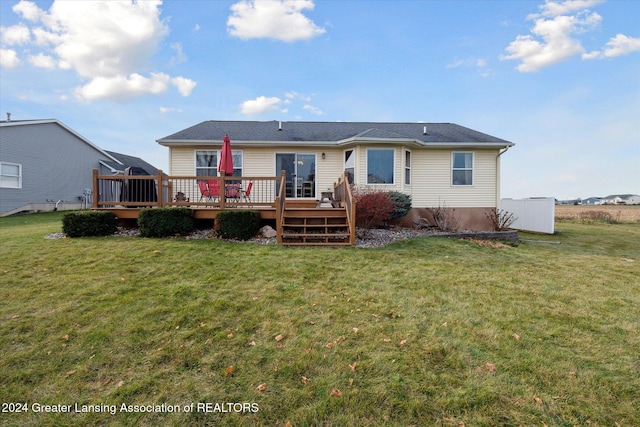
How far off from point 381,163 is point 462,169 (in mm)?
3765

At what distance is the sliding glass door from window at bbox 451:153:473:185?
601cm

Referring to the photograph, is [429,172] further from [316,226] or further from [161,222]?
[161,222]

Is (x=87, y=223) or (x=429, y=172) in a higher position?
(x=429, y=172)

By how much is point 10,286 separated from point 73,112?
767 inches

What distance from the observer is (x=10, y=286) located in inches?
172

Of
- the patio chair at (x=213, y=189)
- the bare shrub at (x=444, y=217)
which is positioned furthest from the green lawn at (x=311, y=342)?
the bare shrub at (x=444, y=217)

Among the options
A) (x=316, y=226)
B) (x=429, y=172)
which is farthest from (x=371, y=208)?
(x=429, y=172)

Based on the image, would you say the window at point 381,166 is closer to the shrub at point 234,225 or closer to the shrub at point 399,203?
the shrub at point 399,203

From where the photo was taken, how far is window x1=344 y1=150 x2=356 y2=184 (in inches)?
450

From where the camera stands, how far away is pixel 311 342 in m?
3.12

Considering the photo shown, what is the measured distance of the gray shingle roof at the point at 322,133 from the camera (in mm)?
11297

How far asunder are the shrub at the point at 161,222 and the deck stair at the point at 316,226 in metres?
2.73

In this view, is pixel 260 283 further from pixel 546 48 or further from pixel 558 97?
pixel 546 48

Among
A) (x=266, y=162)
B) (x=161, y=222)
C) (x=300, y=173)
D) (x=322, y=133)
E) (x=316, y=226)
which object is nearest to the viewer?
(x=161, y=222)
